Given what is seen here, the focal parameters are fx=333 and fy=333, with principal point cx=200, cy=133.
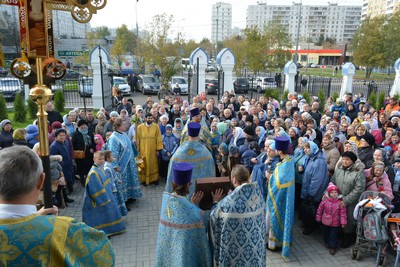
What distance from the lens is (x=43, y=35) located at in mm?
2518

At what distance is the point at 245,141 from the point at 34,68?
188 inches

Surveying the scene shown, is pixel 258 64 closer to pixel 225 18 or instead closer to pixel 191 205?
pixel 191 205

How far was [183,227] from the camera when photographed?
3463mm

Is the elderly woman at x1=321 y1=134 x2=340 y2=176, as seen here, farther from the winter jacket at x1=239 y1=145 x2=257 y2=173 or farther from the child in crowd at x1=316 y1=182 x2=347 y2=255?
the winter jacket at x1=239 y1=145 x2=257 y2=173

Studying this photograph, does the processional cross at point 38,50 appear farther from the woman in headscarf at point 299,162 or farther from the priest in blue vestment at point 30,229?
the woman in headscarf at point 299,162

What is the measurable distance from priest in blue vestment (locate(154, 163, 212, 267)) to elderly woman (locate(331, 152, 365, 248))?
104 inches

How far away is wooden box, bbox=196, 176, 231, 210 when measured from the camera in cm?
361

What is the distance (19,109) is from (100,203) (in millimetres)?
10345

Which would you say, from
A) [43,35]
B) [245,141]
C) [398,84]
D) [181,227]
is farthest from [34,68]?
[398,84]

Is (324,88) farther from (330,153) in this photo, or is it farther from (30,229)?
(30,229)

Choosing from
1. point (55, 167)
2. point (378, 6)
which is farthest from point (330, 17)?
point (55, 167)

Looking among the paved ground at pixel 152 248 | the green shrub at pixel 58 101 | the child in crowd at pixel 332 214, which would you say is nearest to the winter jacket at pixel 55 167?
the paved ground at pixel 152 248

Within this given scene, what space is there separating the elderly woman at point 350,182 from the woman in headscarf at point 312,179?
0.23 m

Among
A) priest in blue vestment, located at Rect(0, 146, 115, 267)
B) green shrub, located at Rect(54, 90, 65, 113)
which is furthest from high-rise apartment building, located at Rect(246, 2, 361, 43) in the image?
priest in blue vestment, located at Rect(0, 146, 115, 267)
